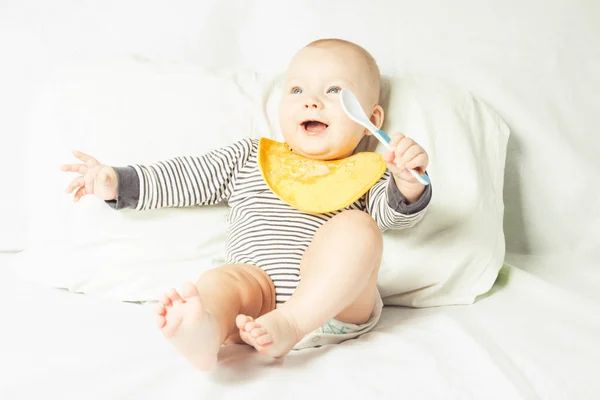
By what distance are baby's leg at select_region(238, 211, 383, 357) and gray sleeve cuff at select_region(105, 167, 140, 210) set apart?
326mm

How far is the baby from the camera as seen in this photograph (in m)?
0.87

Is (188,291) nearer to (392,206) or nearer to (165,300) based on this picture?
(165,300)

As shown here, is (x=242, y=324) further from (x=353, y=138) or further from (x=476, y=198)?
(x=476, y=198)

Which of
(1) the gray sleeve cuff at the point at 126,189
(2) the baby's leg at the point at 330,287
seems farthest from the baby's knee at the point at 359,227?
(1) the gray sleeve cuff at the point at 126,189

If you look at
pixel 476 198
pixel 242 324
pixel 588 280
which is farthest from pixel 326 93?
pixel 588 280

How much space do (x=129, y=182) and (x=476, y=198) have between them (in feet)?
1.96

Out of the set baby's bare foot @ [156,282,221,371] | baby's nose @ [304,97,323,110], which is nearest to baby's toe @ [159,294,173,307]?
baby's bare foot @ [156,282,221,371]

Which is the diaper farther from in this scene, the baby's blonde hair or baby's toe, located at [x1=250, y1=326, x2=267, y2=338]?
the baby's blonde hair

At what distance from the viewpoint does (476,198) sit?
122 centimetres

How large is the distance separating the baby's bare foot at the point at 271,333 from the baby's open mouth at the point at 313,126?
0.38 m

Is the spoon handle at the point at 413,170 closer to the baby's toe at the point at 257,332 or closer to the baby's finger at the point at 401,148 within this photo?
the baby's finger at the point at 401,148

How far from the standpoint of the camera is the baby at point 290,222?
875mm

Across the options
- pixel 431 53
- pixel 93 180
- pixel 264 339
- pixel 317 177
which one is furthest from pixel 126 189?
pixel 431 53

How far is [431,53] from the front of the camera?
1472 mm
